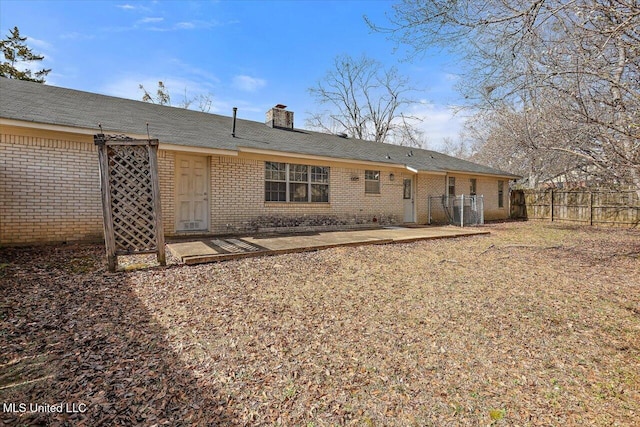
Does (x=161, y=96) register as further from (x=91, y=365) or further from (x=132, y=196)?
(x=91, y=365)

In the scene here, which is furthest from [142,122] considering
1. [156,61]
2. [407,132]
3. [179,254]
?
[407,132]

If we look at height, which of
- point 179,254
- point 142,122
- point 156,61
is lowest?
point 179,254

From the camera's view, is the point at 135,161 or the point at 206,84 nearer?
the point at 135,161

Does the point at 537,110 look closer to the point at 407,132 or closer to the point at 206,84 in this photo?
the point at 206,84

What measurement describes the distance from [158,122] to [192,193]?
2563 mm

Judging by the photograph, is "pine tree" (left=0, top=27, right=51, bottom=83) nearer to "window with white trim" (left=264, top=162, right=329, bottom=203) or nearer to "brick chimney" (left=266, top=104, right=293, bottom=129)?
"brick chimney" (left=266, top=104, right=293, bottom=129)

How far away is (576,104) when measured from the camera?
4.50 meters

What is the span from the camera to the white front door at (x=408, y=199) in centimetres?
1382

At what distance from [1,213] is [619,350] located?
1042 cm

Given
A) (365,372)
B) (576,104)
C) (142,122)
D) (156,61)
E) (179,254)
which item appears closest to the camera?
(365,372)

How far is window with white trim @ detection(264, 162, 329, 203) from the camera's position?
10062 mm

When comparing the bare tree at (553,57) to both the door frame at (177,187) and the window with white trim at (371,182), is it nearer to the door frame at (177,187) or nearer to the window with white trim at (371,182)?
the door frame at (177,187)

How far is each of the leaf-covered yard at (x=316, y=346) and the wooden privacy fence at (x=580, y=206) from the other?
38.8ft

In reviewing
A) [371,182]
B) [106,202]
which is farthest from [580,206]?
[106,202]
